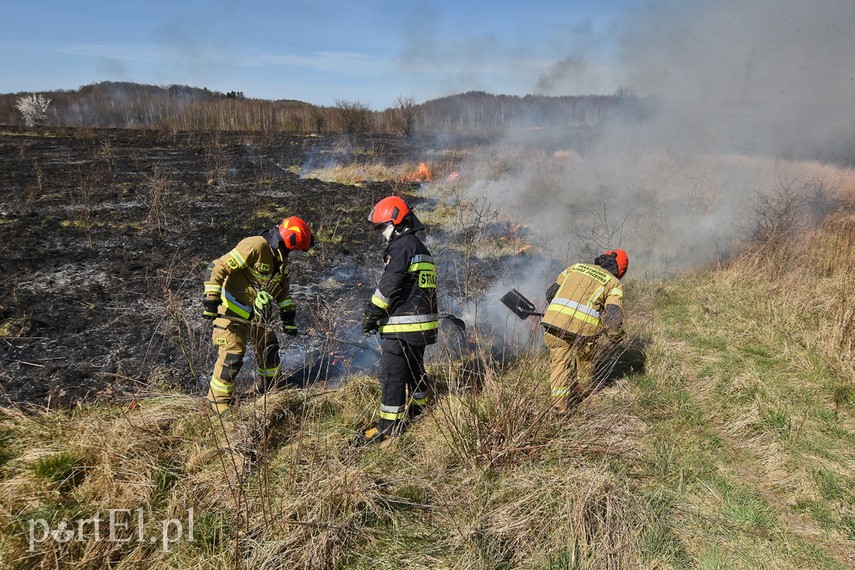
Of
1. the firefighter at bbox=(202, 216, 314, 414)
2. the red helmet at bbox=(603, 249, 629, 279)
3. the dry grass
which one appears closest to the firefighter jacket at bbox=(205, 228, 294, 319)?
the firefighter at bbox=(202, 216, 314, 414)

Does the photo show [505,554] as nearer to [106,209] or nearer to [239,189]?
[106,209]

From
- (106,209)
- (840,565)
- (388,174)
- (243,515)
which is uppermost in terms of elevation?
(388,174)

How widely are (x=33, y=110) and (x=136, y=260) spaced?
1313 inches

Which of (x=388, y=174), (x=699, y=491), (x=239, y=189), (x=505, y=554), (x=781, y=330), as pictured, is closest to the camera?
(x=505, y=554)

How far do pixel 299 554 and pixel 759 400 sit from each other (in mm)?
4169

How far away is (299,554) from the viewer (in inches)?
92.5

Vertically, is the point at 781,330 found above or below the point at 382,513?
above

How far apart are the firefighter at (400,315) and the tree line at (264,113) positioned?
1139 inches

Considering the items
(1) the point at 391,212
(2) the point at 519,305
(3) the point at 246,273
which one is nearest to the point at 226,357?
(3) the point at 246,273

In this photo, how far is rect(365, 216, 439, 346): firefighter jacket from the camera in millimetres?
3561

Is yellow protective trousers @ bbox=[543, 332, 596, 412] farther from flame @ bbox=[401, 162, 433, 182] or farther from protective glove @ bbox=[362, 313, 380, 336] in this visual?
flame @ bbox=[401, 162, 433, 182]

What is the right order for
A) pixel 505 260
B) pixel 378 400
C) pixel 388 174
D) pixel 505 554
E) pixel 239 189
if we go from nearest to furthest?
pixel 505 554
pixel 378 400
pixel 505 260
pixel 239 189
pixel 388 174

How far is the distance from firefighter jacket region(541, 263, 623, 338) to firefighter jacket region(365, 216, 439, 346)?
1.14 m

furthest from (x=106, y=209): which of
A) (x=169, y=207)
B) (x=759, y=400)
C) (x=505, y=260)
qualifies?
(x=759, y=400)
